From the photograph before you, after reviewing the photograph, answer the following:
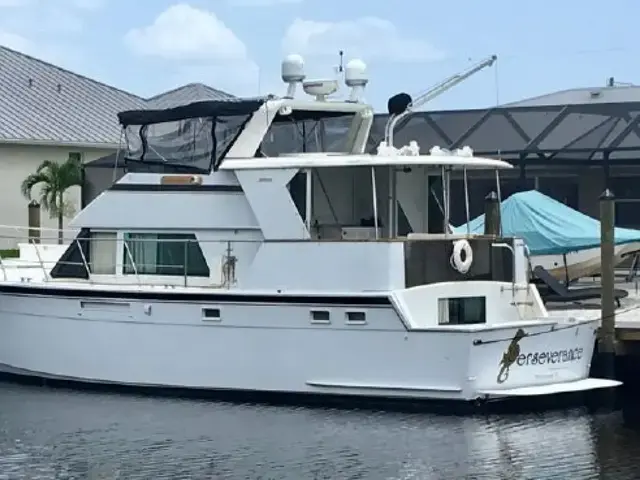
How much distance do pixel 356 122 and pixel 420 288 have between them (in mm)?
3460

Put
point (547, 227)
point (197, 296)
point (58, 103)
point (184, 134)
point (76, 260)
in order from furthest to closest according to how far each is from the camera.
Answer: point (58, 103)
point (547, 227)
point (76, 260)
point (184, 134)
point (197, 296)

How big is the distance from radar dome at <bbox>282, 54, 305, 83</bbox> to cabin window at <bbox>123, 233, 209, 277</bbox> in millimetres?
2678

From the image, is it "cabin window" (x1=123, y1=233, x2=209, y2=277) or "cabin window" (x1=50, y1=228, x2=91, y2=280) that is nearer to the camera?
"cabin window" (x1=123, y1=233, x2=209, y2=277)

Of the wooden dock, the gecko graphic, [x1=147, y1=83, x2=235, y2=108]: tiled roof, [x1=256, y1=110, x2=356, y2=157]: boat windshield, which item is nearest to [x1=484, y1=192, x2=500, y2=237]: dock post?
the wooden dock

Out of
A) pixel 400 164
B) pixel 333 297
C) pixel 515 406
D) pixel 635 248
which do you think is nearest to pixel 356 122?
pixel 400 164

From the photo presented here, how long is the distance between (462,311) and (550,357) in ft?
4.30

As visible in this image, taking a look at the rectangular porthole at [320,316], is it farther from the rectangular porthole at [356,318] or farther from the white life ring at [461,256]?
the white life ring at [461,256]

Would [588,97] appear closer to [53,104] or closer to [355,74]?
[53,104]

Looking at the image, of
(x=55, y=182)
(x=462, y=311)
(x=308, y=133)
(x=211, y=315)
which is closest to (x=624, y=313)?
(x=462, y=311)

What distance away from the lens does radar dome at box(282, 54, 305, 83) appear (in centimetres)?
1938

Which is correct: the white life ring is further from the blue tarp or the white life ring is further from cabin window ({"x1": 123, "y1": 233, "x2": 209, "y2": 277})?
the blue tarp

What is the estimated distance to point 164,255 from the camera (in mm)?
19406

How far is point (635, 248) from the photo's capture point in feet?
84.6

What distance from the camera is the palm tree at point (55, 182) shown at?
121 feet
